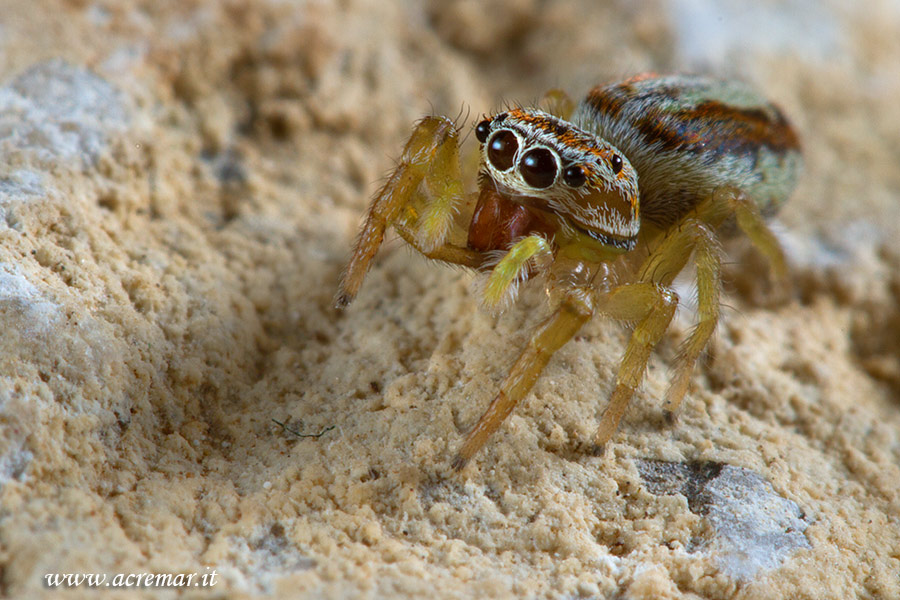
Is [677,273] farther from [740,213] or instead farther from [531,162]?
[531,162]

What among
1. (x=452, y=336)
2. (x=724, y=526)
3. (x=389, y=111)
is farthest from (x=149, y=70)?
(x=724, y=526)

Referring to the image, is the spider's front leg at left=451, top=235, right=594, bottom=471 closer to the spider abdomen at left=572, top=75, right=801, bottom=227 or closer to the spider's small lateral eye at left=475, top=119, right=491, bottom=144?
the spider's small lateral eye at left=475, top=119, right=491, bottom=144

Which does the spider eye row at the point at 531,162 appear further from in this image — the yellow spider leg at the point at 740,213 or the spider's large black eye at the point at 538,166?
the yellow spider leg at the point at 740,213

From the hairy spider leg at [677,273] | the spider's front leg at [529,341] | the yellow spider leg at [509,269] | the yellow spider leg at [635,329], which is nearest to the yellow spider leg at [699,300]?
the hairy spider leg at [677,273]

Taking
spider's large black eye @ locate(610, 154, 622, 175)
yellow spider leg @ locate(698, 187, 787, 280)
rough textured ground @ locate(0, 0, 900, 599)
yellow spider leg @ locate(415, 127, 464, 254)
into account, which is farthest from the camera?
yellow spider leg @ locate(698, 187, 787, 280)

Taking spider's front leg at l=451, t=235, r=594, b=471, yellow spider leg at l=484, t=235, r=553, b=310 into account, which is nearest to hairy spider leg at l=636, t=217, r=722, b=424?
spider's front leg at l=451, t=235, r=594, b=471

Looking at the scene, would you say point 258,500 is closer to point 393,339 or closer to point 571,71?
point 393,339
